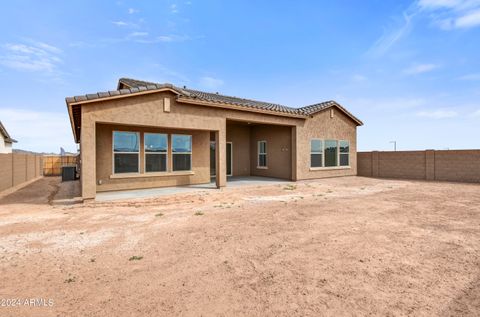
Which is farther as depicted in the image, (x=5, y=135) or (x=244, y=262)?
(x=5, y=135)

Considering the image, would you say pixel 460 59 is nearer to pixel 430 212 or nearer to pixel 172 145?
pixel 430 212

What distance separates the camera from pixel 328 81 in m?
17.2

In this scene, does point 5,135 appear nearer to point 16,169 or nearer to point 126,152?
point 16,169

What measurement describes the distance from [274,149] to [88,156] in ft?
36.0

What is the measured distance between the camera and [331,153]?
1672cm

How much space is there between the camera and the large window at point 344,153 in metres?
17.3

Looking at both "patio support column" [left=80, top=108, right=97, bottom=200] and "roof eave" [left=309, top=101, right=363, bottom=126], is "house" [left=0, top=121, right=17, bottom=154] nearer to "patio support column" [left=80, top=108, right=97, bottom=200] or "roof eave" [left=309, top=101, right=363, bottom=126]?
"patio support column" [left=80, top=108, right=97, bottom=200]

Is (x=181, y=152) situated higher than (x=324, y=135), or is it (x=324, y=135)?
(x=324, y=135)

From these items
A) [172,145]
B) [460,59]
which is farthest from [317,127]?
[172,145]

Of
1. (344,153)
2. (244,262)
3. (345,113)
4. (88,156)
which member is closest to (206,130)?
(88,156)

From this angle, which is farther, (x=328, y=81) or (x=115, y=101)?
(x=328, y=81)

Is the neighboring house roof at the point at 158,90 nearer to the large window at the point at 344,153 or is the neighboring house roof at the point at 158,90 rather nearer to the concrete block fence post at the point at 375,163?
the large window at the point at 344,153

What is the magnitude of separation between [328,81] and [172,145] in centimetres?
1262

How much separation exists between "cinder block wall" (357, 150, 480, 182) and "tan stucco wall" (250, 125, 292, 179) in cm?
816
